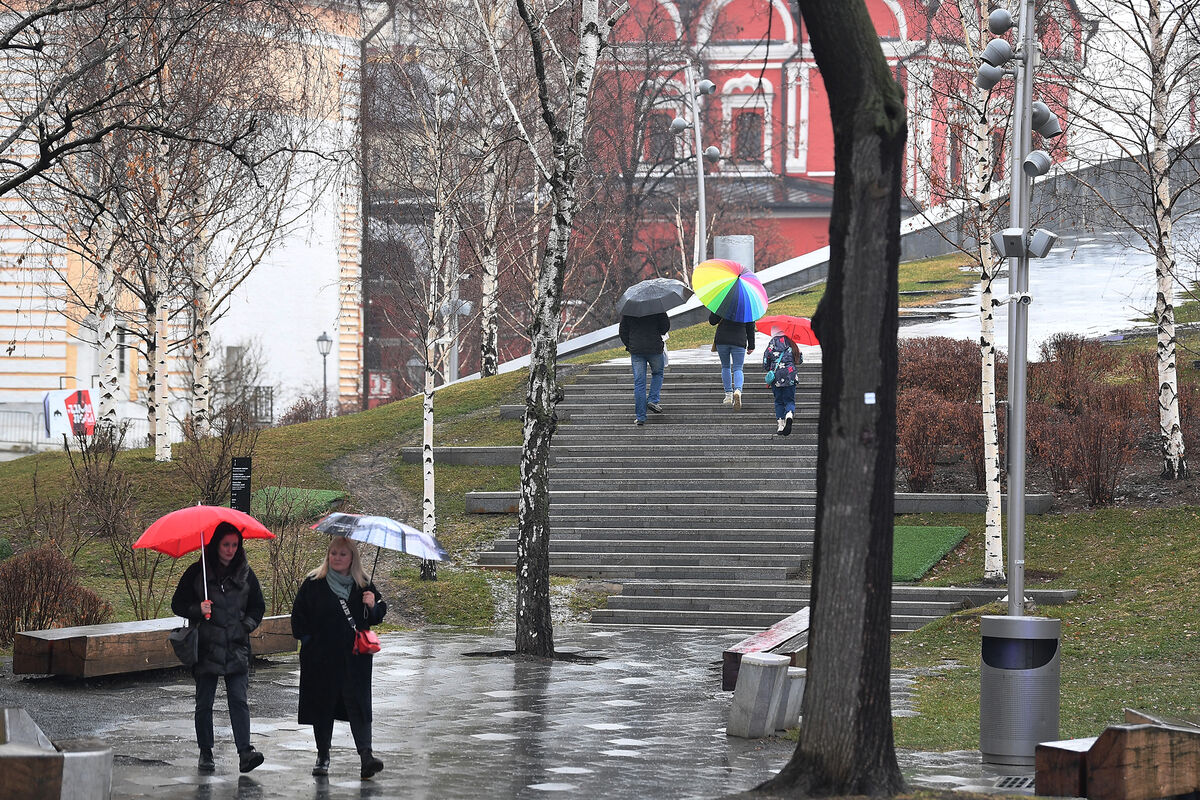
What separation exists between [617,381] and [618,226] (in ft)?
54.6

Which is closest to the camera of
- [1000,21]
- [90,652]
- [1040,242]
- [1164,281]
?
[90,652]

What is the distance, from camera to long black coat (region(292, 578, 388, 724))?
348 inches

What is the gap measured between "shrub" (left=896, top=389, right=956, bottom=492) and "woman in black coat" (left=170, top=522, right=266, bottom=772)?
44.8 ft

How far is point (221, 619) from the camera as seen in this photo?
912 centimetres

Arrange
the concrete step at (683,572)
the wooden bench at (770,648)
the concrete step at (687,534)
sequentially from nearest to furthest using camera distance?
the wooden bench at (770,648)
the concrete step at (683,572)
the concrete step at (687,534)

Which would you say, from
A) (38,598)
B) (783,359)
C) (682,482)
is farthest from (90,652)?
(783,359)

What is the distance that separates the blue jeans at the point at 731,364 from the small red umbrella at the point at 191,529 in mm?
14665

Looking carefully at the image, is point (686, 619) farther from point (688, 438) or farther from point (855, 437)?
point (855, 437)

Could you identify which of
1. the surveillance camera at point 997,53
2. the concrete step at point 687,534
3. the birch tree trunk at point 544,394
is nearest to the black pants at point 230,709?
the birch tree trunk at point 544,394

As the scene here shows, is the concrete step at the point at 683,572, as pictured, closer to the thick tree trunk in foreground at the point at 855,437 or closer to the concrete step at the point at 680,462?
the concrete step at the point at 680,462

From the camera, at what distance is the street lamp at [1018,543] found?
941 centimetres

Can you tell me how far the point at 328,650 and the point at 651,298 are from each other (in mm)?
13995

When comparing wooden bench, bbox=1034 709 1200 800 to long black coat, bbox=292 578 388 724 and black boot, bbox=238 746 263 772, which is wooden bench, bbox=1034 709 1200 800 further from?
black boot, bbox=238 746 263 772

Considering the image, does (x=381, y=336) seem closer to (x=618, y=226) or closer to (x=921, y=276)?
(x=618, y=226)
